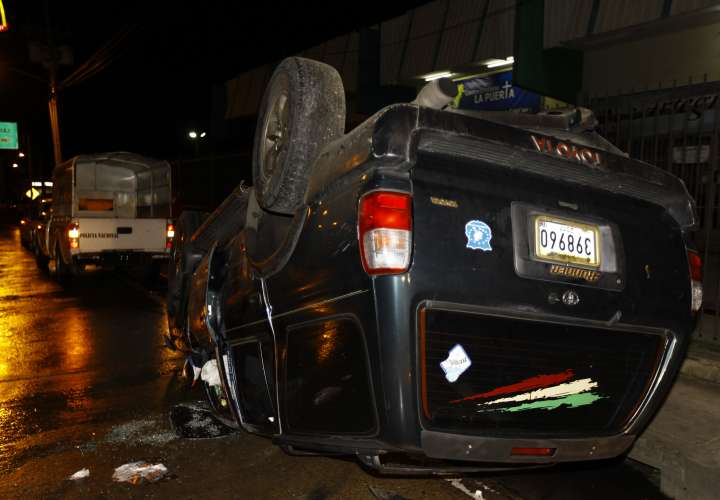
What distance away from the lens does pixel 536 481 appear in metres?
3.37

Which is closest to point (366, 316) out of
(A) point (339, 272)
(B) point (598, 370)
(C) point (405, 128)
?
(A) point (339, 272)

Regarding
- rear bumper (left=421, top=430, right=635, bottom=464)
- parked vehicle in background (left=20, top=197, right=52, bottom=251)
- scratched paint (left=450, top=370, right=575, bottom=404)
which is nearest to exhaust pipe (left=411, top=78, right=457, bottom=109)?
scratched paint (left=450, top=370, right=575, bottom=404)

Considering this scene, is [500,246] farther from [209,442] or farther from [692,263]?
[209,442]

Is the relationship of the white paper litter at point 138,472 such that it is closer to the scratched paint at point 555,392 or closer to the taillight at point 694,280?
the scratched paint at point 555,392

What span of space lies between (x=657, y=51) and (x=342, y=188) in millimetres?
11335

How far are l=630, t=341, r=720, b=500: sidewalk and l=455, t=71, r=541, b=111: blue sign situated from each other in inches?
422

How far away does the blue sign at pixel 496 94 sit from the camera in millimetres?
14352

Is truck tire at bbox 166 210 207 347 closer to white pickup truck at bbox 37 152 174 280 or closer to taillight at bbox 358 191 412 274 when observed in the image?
taillight at bbox 358 191 412 274

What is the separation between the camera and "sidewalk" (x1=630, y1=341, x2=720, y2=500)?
3064mm

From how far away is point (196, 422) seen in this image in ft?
13.4

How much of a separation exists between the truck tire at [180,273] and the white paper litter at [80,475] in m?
1.33

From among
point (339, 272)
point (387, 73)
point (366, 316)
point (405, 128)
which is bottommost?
point (366, 316)

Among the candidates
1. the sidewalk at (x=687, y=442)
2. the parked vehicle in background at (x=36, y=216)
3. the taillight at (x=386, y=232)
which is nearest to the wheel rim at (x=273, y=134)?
the taillight at (x=386, y=232)

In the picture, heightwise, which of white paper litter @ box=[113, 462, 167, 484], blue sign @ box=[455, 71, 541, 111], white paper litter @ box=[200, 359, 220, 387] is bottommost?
white paper litter @ box=[113, 462, 167, 484]
